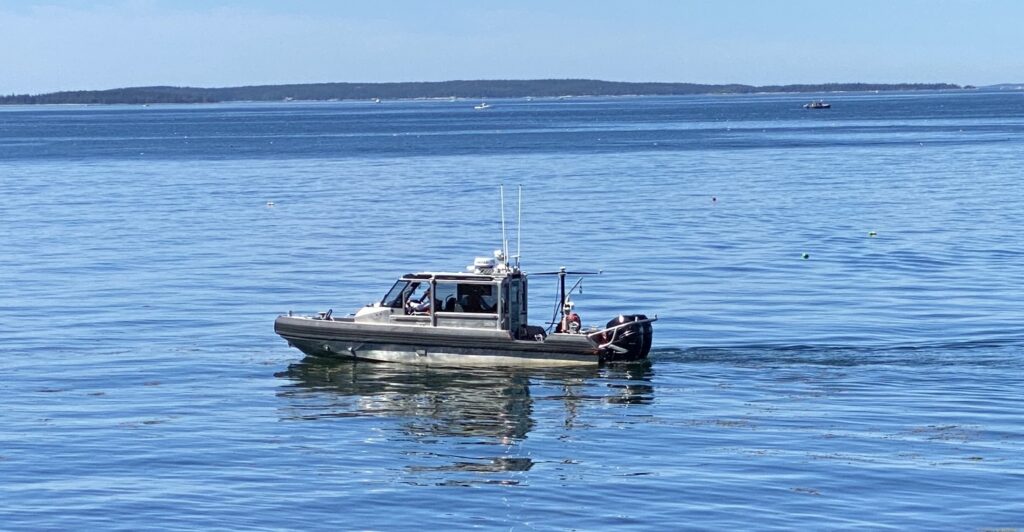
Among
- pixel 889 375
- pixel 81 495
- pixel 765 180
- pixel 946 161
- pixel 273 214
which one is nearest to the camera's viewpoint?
pixel 81 495

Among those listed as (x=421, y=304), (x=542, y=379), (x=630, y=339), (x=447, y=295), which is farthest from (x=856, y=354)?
(x=421, y=304)

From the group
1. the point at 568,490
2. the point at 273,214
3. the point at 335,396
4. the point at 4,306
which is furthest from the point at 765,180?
the point at 568,490

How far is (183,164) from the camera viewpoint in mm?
125312

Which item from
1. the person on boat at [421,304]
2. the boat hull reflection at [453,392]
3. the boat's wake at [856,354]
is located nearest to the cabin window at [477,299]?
the person on boat at [421,304]

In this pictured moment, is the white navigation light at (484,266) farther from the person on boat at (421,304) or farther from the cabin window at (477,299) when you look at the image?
the person on boat at (421,304)

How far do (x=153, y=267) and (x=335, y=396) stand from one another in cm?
2363

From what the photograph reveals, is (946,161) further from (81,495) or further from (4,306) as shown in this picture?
(81,495)

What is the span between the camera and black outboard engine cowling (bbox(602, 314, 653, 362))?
113 ft

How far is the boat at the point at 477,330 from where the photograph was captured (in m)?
34.5

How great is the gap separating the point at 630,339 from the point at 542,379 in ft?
6.86

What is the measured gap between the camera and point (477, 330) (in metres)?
34.8

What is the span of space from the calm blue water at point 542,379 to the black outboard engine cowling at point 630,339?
328 mm

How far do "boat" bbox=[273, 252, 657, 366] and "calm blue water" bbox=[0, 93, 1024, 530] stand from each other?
497mm

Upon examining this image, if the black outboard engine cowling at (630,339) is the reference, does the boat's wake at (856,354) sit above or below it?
below
